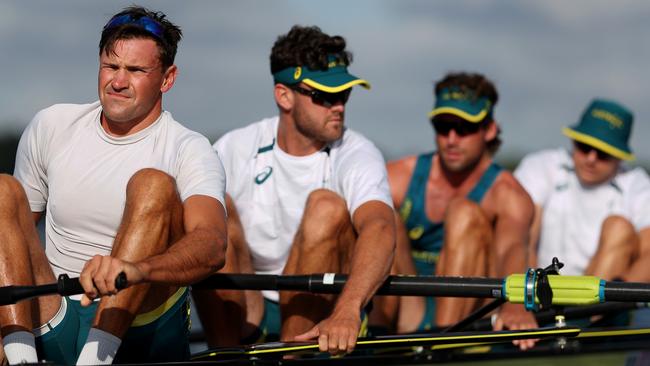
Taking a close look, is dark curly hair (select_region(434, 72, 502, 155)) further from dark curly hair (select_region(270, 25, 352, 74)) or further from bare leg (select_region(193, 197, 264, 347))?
bare leg (select_region(193, 197, 264, 347))

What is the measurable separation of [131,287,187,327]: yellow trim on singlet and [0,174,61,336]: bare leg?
0.34 m

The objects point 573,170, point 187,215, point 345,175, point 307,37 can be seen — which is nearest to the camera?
point 187,215

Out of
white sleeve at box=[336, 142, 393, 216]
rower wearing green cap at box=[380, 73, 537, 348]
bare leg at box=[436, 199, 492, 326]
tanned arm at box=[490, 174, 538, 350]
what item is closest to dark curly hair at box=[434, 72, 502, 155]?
rower wearing green cap at box=[380, 73, 537, 348]

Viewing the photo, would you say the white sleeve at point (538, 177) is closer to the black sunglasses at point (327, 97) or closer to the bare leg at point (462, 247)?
the bare leg at point (462, 247)

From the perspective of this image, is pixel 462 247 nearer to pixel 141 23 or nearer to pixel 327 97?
pixel 327 97

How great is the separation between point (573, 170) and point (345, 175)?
2.88 m

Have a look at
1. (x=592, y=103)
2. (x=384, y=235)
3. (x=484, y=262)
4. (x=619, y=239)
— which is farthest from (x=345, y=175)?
(x=592, y=103)

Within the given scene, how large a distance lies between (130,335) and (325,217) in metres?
1.30

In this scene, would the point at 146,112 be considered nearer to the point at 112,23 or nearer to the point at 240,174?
the point at 112,23

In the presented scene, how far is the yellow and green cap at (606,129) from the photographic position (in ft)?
27.8

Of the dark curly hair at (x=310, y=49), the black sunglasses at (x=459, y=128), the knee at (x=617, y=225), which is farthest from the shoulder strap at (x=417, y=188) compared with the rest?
the dark curly hair at (x=310, y=49)

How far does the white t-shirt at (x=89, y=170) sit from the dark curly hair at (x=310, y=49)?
142 cm

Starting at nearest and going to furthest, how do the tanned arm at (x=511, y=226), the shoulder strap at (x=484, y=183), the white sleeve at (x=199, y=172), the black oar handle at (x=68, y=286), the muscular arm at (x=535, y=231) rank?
the black oar handle at (x=68, y=286), the white sleeve at (x=199, y=172), the tanned arm at (x=511, y=226), the shoulder strap at (x=484, y=183), the muscular arm at (x=535, y=231)

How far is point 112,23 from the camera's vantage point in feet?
17.2
